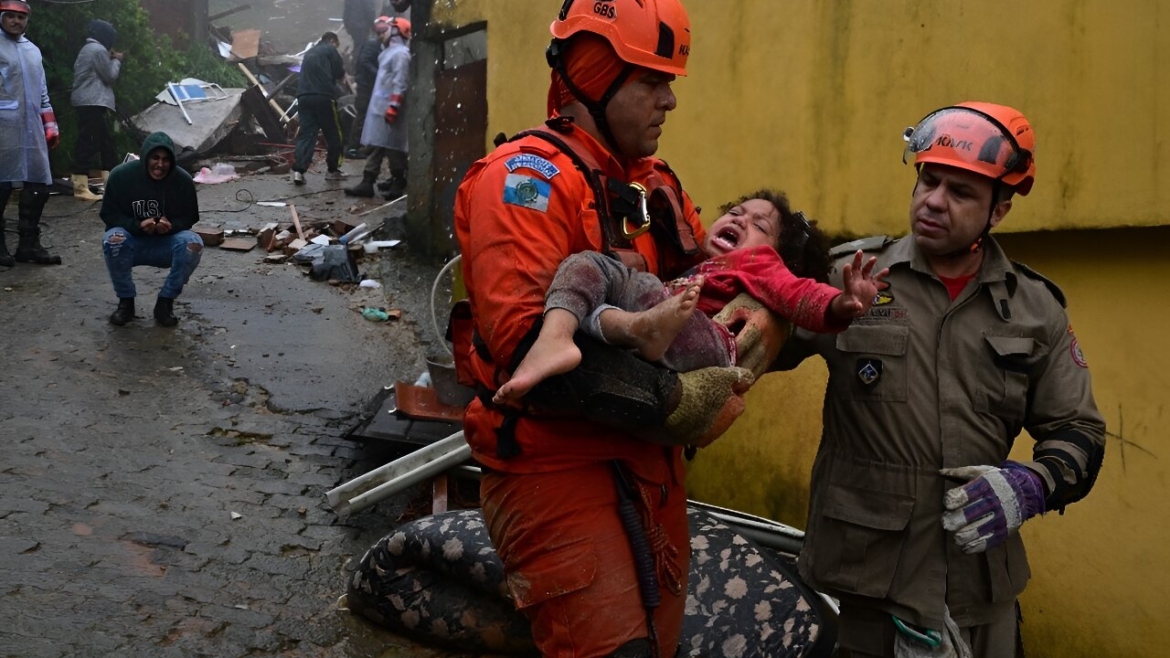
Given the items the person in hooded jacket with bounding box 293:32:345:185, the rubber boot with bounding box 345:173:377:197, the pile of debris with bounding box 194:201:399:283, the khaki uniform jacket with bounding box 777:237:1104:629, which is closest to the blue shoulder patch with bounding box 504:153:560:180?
the khaki uniform jacket with bounding box 777:237:1104:629

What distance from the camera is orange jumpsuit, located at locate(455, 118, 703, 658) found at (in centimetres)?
235

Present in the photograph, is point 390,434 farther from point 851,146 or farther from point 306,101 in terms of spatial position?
point 306,101

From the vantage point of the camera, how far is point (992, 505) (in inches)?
108

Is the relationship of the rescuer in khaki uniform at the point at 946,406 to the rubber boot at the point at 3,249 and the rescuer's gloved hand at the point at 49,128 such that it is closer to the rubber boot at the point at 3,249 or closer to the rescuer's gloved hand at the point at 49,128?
the rubber boot at the point at 3,249

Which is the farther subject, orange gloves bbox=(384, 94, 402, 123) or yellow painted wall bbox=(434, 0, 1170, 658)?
orange gloves bbox=(384, 94, 402, 123)

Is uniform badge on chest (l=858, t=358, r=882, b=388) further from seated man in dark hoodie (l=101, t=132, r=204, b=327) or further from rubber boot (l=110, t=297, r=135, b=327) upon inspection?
rubber boot (l=110, t=297, r=135, b=327)

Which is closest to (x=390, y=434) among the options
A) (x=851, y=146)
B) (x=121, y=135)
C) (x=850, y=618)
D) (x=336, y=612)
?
(x=336, y=612)

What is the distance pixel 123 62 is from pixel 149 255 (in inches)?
331

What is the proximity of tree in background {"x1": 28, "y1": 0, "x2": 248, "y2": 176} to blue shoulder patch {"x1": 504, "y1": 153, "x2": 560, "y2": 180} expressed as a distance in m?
13.5

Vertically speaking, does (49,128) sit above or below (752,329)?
below

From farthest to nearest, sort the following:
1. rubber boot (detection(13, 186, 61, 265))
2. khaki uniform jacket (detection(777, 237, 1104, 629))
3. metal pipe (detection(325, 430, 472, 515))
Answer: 1. rubber boot (detection(13, 186, 61, 265))
2. metal pipe (detection(325, 430, 472, 515))
3. khaki uniform jacket (detection(777, 237, 1104, 629))

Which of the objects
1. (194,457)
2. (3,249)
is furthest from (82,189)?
(194,457)

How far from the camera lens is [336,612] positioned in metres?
4.84

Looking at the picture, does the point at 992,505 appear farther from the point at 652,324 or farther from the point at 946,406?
the point at 652,324
